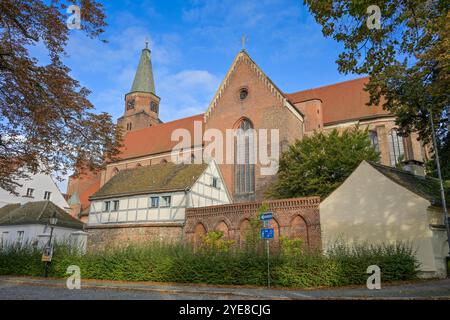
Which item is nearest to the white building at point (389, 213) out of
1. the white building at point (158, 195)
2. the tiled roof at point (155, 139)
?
the white building at point (158, 195)

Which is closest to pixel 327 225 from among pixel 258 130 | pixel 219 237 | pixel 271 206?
pixel 271 206

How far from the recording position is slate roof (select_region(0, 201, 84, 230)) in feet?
103

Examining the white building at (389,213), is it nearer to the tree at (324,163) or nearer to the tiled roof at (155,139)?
the tree at (324,163)

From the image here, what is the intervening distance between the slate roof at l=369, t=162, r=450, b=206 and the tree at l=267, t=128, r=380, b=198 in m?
3.61

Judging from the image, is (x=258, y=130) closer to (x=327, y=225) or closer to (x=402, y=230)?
(x=327, y=225)

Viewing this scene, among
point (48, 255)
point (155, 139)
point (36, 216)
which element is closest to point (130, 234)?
point (48, 255)

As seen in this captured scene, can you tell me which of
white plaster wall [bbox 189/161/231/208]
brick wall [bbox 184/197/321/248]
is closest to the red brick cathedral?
white plaster wall [bbox 189/161/231/208]

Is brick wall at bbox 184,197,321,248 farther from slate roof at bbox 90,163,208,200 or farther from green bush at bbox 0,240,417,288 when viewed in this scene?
slate roof at bbox 90,163,208,200

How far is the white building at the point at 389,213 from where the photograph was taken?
1600cm

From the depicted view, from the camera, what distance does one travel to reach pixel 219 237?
22.8 m

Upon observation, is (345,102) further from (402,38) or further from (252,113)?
(402,38)

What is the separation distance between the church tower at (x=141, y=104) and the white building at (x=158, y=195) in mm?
28918

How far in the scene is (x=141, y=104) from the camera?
58969 mm

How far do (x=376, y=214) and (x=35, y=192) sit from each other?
35.6 m
